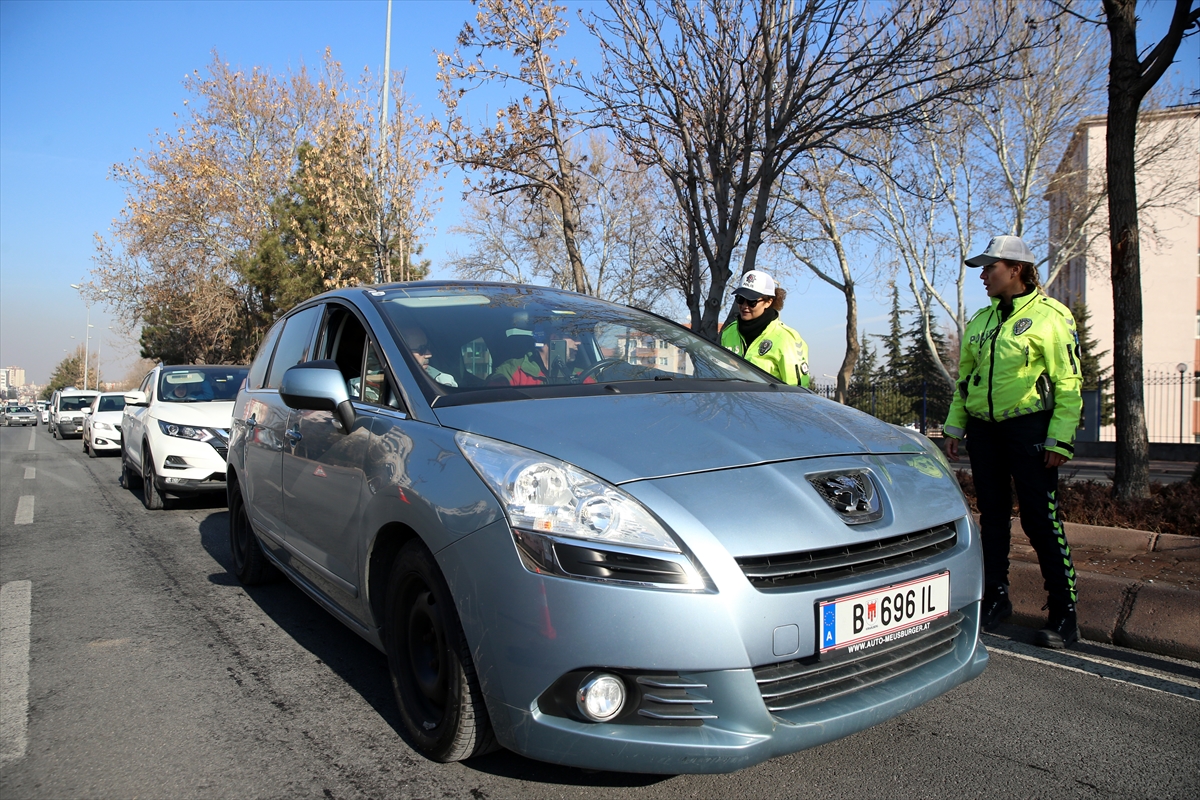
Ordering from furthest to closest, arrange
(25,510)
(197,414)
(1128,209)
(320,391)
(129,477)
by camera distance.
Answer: (129,477) → (25,510) → (197,414) → (1128,209) → (320,391)

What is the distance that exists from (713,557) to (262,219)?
3260 centimetres

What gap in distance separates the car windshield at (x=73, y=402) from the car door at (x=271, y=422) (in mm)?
30587

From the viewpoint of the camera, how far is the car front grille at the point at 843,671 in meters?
2.08

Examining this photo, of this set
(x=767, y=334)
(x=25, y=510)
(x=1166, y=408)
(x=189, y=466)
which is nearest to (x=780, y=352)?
(x=767, y=334)

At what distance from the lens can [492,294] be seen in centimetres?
370

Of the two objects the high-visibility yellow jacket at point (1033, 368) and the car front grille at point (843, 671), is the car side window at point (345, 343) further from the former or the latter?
the high-visibility yellow jacket at point (1033, 368)

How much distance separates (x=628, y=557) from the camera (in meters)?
2.05

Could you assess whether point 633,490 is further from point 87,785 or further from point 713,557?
point 87,785

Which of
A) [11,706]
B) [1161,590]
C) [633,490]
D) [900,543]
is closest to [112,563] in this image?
[11,706]

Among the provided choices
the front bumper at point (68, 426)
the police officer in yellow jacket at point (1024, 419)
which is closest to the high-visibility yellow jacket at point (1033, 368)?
the police officer in yellow jacket at point (1024, 419)

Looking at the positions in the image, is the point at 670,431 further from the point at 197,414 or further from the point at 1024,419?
the point at 197,414

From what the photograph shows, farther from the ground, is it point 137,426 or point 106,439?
point 137,426

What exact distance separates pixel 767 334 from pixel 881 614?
3169 mm

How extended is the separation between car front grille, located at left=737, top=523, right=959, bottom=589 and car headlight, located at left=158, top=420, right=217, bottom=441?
723 cm
